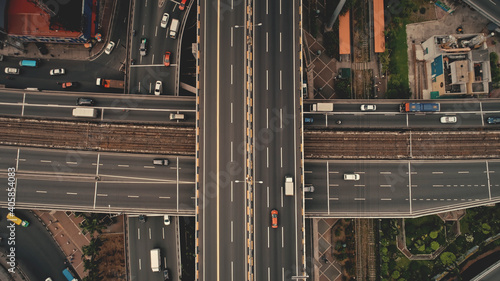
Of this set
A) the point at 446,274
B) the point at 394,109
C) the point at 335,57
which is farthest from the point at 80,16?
the point at 446,274

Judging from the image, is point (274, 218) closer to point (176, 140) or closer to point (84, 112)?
point (176, 140)

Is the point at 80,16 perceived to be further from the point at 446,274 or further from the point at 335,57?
the point at 446,274

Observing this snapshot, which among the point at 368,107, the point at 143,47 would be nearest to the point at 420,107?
the point at 368,107

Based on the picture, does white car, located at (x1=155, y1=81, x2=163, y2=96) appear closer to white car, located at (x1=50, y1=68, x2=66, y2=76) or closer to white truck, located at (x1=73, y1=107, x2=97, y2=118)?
white truck, located at (x1=73, y1=107, x2=97, y2=118)

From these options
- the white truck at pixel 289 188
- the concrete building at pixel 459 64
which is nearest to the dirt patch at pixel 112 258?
the white truck at pixel 289 188

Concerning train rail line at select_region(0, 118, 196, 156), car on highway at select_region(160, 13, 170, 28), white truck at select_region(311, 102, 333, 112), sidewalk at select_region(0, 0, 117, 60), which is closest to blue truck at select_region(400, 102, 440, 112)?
white truck at select_region(311, 102, 333, 112)

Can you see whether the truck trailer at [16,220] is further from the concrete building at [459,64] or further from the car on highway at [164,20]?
the concrete building at [459,64]
